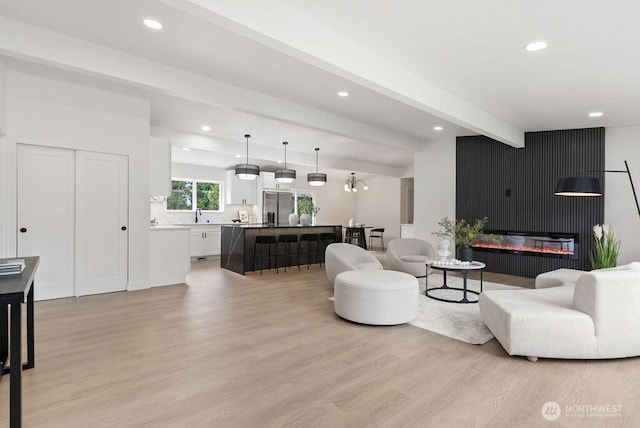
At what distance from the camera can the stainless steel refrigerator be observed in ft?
35.4

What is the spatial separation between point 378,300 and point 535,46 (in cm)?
285

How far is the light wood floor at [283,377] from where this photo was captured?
2184 mm

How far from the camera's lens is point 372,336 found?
3559 millimetres

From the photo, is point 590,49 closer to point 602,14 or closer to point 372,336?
point 602,14

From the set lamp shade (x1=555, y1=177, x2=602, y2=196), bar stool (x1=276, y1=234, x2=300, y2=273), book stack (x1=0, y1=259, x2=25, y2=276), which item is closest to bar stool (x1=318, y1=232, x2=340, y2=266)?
bar stool (x1=276, y1=234, x2=300, y2=273)

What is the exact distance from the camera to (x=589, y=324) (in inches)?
114

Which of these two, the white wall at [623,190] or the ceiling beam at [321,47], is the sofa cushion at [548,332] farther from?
the white wall at [623,190]

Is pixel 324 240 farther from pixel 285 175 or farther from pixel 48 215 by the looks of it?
pixel 48 215

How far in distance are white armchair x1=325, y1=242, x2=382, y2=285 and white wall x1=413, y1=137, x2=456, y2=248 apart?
107 inches

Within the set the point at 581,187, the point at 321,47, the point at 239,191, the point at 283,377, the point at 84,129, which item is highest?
the point at 321,47

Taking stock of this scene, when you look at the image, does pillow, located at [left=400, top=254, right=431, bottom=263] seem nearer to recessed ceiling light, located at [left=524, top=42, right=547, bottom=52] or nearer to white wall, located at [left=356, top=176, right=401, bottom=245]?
recessed ceiling light, located at [left=524, top=42, right=547, bottom=52]

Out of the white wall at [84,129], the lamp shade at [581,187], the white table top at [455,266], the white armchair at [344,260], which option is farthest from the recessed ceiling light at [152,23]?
the lamp shade at [581,187]

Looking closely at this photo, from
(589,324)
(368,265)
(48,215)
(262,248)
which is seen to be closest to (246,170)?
(262,248)

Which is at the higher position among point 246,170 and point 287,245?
point 246,170
